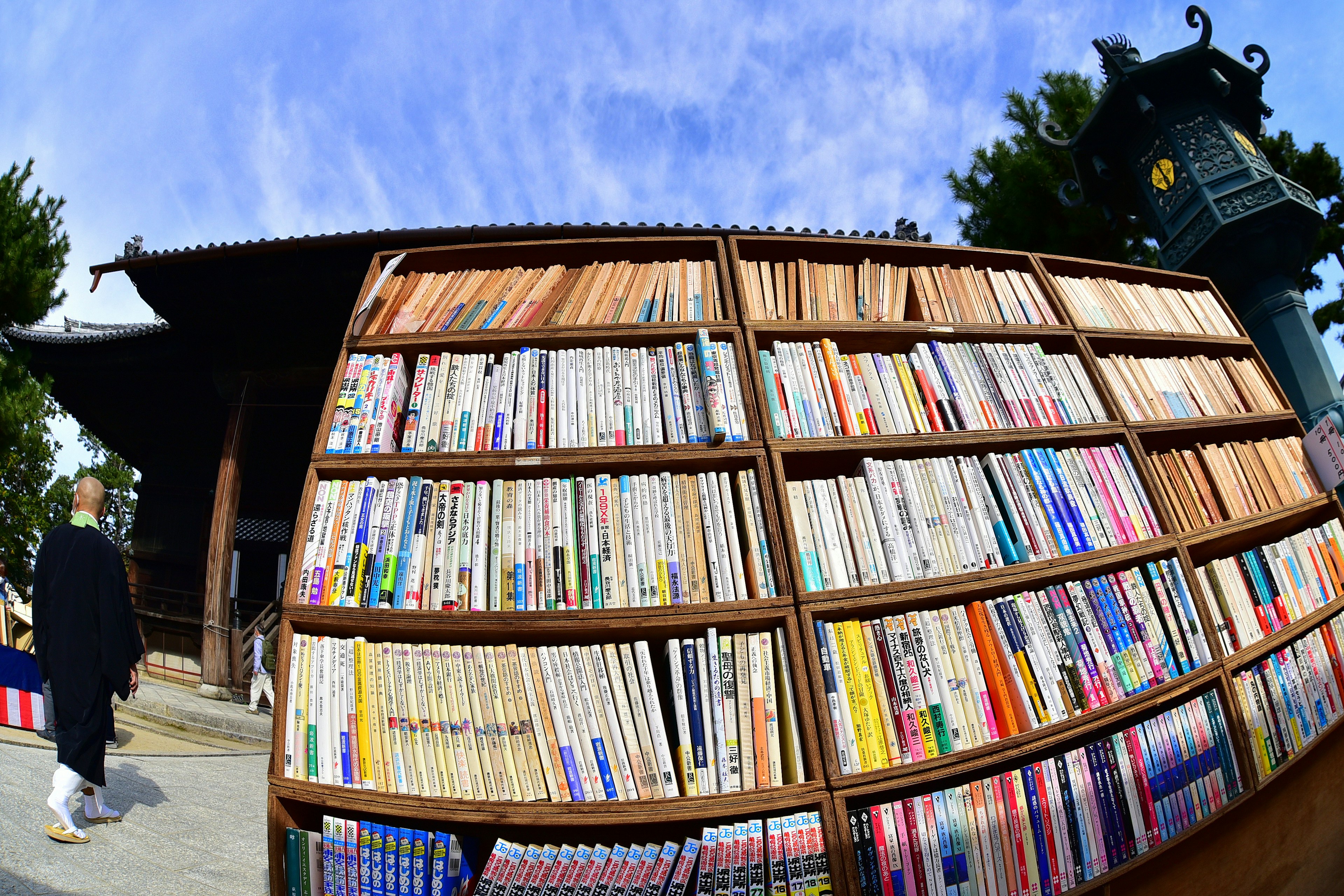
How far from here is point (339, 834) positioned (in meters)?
1.33

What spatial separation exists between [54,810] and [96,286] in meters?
5.62

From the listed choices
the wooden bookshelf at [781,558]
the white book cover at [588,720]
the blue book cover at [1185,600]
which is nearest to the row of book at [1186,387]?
the wooden bookshelf at [781,558]

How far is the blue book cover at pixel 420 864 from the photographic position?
51.7 inches

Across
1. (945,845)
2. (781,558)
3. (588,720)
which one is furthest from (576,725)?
(945,845)

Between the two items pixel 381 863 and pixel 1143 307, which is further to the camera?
pixel 1143 307

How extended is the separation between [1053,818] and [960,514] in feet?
2.41

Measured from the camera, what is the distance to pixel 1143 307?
2521 mm

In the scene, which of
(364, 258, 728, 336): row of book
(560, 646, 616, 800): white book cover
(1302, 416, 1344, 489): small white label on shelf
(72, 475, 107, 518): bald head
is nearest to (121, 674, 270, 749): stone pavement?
(72, 475, 107, 518): bald head

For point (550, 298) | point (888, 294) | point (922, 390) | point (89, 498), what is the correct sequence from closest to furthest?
point (922, 390) < point (550, 298) < point (888, 294) < point (89, 498)

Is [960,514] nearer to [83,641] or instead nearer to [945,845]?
[945,845]

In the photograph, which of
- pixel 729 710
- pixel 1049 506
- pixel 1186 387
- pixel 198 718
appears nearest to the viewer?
pixel 729 710

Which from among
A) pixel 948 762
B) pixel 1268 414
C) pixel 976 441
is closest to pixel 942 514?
pixel 976 441

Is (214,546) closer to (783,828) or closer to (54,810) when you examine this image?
(54,810)

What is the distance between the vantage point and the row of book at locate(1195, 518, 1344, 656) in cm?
191
